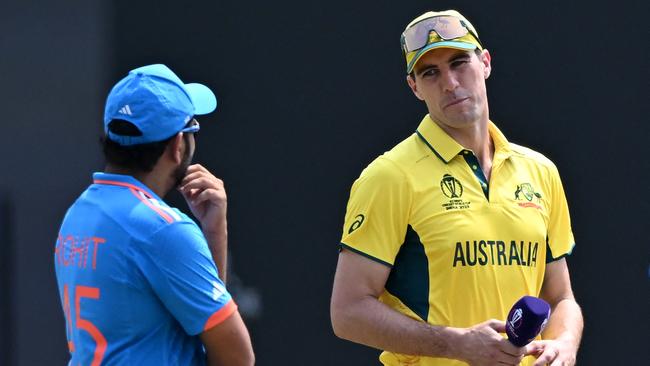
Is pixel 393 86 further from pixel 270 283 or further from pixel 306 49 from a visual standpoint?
pixel 270 283

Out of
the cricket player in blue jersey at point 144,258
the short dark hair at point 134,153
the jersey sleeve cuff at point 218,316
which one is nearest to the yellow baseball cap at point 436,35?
the cricket player in blue jersey at point 144,258

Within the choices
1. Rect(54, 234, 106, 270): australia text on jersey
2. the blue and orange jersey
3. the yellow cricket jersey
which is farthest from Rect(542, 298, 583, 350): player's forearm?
Rect(54, 234, 106, 270): australia text on jersey

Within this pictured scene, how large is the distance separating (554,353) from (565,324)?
8.0 inches

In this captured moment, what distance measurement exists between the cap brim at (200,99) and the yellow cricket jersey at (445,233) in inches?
21.0

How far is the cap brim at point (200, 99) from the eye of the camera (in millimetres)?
2844

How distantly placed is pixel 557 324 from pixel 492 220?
40cm

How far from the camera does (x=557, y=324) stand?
3.26m

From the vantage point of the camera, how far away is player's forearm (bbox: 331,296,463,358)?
9.82 ft

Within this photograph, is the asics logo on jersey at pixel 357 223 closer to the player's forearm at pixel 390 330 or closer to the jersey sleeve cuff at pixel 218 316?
the player's forearm at pixel 390 330

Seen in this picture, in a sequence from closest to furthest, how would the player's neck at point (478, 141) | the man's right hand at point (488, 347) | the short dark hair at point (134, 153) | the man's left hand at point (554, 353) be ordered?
the short dark hair at point (134, 153) < the man's right hand at point (488, 347) < the man's left hand at point (554, 353) < the player's neck at point (478, 141)

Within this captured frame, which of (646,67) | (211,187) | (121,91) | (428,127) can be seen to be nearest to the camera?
(121,91)

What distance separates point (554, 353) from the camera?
3066mm

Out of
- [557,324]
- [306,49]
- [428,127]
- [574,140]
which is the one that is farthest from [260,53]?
[557,324]

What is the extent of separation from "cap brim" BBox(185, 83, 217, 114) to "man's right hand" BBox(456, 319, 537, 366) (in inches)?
35.5
